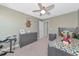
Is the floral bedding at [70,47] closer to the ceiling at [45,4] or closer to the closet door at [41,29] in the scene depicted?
the closet door at [41,29]

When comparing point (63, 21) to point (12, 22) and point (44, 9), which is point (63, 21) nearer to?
point (44, 9)

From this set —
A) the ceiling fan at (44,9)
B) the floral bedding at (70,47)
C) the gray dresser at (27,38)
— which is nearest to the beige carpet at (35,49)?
the gray dresser at (27,38)

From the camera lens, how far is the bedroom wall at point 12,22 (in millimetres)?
1538

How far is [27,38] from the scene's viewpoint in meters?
1.66

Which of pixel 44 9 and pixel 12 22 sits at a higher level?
pixel 44 9

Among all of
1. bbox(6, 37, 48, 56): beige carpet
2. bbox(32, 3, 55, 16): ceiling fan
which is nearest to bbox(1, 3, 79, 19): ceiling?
bbox(32, 3, 55, 16): ceiling fan

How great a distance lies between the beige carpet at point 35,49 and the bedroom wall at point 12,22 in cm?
22

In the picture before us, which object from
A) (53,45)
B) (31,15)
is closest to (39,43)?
(53,45)

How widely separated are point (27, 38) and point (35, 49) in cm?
22

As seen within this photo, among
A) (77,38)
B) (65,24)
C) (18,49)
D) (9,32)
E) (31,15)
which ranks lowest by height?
(18,49)

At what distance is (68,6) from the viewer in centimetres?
156

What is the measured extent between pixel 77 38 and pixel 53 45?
1.24 ft

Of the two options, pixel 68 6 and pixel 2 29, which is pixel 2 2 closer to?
pixel 2 29

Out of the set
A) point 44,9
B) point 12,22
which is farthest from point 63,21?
point 12,22
